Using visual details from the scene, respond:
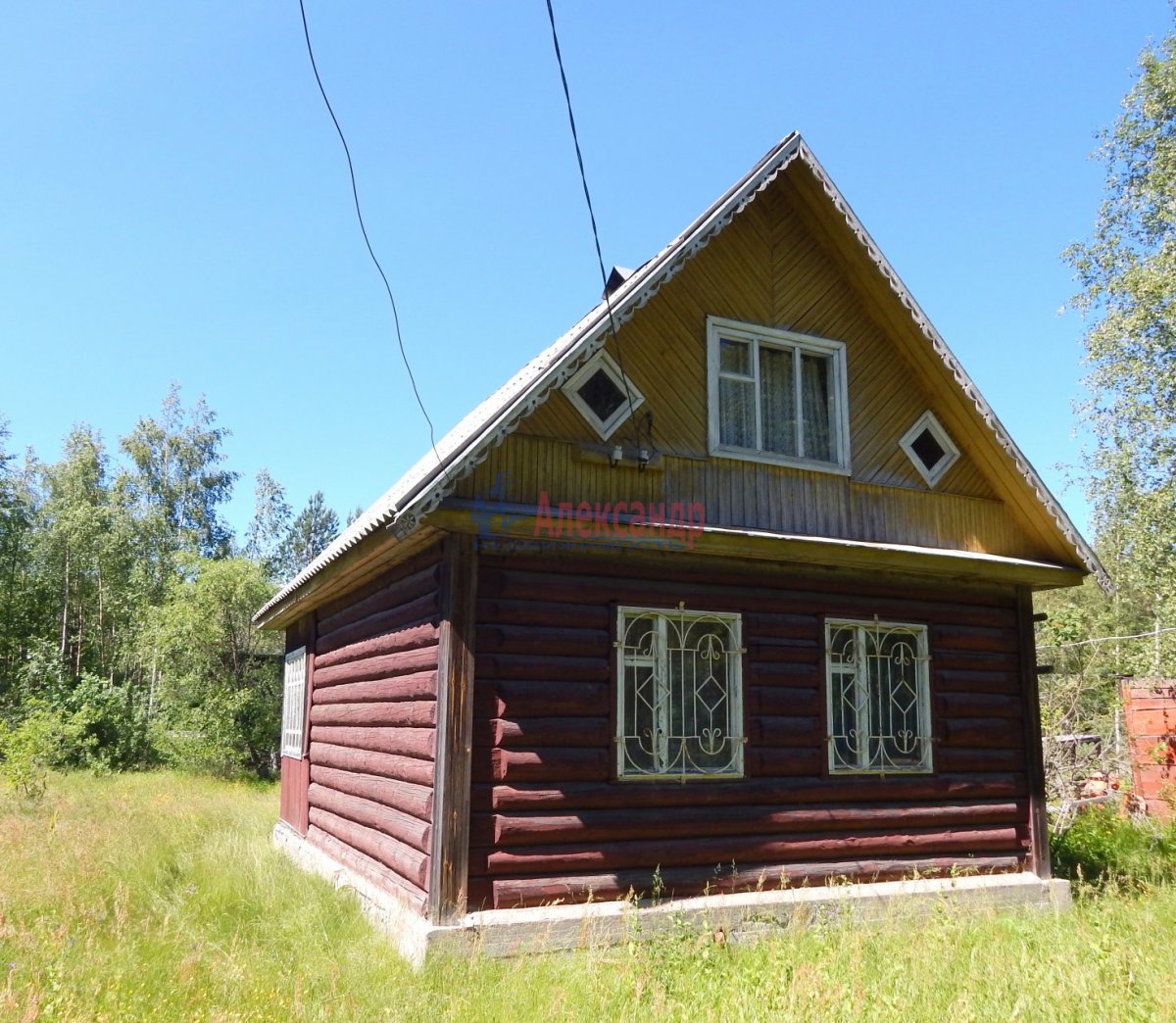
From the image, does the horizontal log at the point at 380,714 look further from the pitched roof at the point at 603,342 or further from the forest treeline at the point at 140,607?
the forest treeline at the point at 140,607

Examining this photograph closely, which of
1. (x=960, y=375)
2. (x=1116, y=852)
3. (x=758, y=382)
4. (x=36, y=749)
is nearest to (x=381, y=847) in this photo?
(x=758, y=382)

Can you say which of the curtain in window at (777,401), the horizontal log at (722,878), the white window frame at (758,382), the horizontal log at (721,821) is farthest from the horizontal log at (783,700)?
the curtain in window at (777,401)

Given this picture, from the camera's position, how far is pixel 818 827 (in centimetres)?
808

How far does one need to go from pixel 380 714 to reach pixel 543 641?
6.83 ft

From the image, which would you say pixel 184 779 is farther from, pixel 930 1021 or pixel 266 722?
pixel 930 1021

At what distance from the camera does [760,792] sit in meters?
7.87

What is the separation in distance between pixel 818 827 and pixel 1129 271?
52.2 ft

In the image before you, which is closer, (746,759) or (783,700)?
(746,759)

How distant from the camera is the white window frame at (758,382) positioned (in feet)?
27.4

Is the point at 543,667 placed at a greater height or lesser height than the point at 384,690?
greater

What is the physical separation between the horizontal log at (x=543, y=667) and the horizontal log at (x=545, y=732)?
1.02ft

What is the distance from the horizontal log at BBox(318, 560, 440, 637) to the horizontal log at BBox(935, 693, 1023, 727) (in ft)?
16.2

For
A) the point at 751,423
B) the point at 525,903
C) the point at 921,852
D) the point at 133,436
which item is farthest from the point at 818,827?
the point at 133,436

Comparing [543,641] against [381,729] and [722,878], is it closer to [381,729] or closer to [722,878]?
[381,729]
